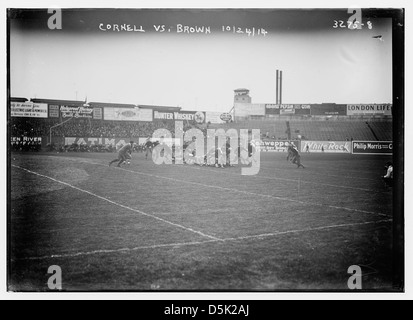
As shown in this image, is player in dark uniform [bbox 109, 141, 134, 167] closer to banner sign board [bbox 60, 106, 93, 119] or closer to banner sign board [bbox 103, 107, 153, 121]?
banner sign board [bbox 103, 107, 153, 121]

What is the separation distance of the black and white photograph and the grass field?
0.04 ft

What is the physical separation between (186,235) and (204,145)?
116 centimetres

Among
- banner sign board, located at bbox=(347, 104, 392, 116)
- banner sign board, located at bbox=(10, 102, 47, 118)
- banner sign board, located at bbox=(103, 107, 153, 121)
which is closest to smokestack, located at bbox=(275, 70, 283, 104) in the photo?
banner sign board, located at bbox=(347, 104, 392, 116)

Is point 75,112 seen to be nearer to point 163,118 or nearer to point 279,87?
point 163,118

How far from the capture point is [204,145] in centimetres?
391

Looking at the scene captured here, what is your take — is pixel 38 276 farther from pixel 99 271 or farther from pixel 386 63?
pixel 386 63

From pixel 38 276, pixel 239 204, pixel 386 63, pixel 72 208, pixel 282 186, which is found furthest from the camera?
pixel 282 186

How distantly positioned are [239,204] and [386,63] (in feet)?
6.70

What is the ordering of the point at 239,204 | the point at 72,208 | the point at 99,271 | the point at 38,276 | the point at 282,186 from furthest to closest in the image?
1. the point at 282,186
2. the point at 239,204
3. the point at 72,208
4. the point at 38,276
5. the point at 99,271

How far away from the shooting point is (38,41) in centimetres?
322

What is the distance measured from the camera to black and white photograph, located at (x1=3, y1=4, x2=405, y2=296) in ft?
9.67

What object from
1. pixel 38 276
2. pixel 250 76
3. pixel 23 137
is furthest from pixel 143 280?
pixel 250 76

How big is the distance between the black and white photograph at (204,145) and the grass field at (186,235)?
0.01 meters
